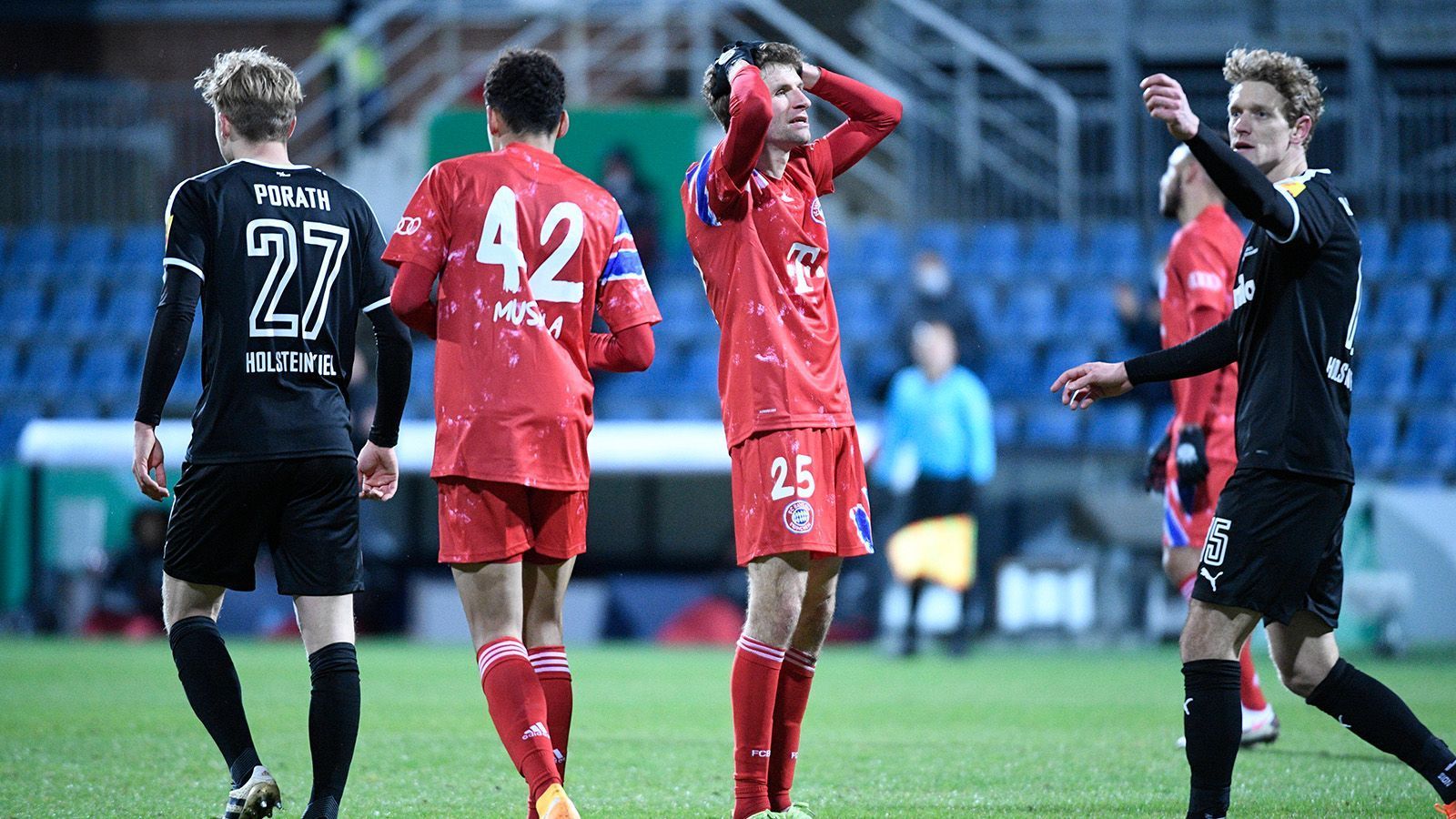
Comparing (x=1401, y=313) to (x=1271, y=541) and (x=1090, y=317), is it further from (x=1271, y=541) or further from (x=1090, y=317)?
(x=1271, y=541)

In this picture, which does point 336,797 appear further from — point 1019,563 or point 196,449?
point 1019,563

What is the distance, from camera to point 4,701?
8.16 meters

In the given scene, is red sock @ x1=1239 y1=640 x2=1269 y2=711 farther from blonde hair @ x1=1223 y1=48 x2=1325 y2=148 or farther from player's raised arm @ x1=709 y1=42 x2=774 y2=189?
player's raised arm @ x1=709 y1=42 x2=774 y2=189

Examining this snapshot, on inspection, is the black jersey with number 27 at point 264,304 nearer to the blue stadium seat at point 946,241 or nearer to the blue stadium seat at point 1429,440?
the blue stadium seat at point 1429,440

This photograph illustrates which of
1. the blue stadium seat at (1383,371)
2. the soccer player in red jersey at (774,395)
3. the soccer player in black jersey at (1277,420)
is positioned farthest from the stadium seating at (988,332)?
the soccer player in black jersey at (1277,420)

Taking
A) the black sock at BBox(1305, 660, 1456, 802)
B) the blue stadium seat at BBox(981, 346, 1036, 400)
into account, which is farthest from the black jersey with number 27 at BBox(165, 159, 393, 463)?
the blue stadium seat at BBox(981, 346, 1036, 400)

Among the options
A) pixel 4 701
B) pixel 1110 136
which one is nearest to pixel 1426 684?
pixel 4 701

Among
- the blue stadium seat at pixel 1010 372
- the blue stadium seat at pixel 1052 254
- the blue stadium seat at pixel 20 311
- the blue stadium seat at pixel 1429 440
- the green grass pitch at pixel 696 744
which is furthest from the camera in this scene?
the blue stadium seat at pixel 20 311

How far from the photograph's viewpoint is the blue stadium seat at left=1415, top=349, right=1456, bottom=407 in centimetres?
1401

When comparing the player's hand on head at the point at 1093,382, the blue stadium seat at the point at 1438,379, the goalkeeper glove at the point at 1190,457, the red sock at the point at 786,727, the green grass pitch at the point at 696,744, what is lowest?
the green grass pitch at the point at 696,744

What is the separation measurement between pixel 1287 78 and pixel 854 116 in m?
1.33

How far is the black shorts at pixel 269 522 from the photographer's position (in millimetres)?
4449

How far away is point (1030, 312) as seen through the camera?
15.6m

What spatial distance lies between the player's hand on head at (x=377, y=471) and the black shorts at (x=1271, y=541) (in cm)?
234
